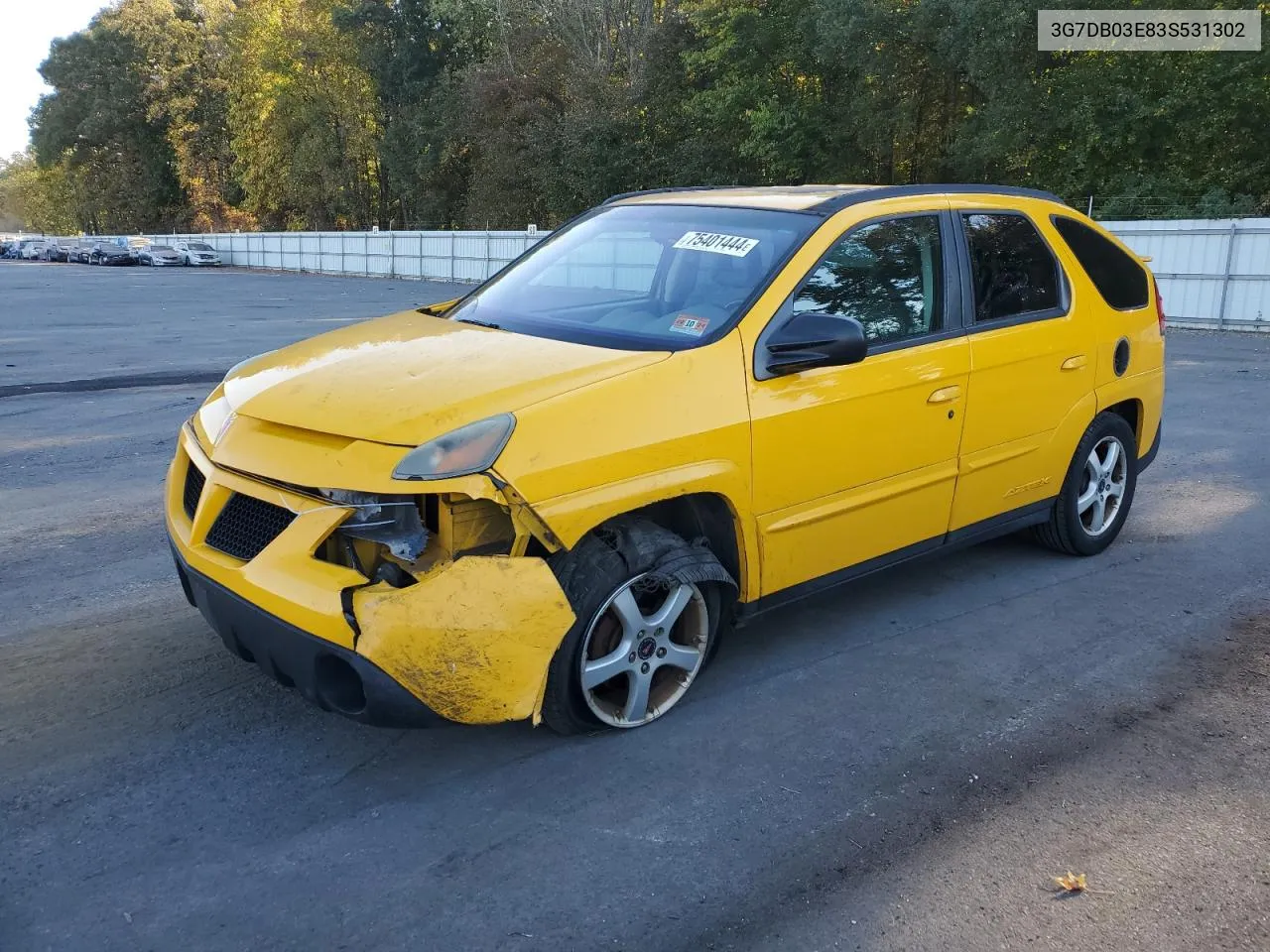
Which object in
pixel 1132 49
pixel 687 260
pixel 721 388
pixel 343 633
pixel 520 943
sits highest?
pixel 1132 49

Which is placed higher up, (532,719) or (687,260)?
(687,260)

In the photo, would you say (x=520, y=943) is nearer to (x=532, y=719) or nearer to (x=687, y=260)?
(x=532, y=719)

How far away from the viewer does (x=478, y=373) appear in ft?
11.1

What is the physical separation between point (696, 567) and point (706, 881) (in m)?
1.04

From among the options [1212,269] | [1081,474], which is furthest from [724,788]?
[1212,269]

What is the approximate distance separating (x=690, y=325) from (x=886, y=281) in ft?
3.11

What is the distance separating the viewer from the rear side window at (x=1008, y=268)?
454cm

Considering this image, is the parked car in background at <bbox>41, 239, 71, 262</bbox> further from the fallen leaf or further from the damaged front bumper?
the fallen leaf

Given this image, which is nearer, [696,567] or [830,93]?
[696,567]

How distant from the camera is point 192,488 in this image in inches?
146

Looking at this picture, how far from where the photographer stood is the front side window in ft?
13.0

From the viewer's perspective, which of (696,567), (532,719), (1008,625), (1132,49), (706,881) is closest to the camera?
(706,881)

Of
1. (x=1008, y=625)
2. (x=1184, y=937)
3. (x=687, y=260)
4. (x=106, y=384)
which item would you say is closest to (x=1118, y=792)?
(x=1184, y=937)

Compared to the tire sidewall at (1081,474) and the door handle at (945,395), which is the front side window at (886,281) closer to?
the door handle at (945,395)
